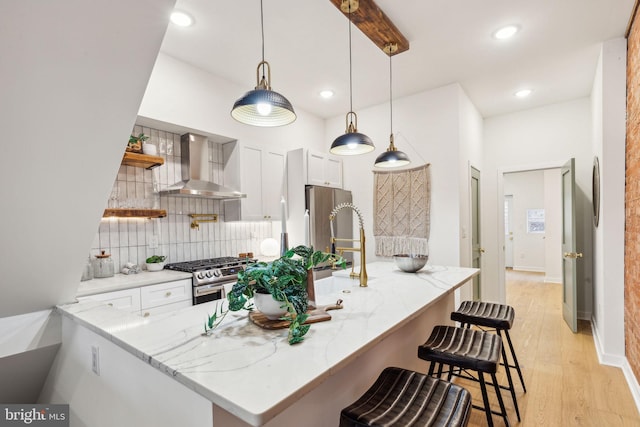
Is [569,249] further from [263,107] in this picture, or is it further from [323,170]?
[263,107]

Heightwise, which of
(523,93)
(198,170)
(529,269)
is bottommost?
(529,269)

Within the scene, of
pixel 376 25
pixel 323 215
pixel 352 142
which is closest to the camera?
pixel 352 142

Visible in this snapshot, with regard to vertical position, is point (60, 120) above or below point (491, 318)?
above

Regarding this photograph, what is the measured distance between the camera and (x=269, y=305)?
1.21 m

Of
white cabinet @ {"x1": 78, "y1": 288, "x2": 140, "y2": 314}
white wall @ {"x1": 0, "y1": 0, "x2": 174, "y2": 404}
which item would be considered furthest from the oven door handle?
white wall @ {"x1": 0, "y1": 0, "x2": 174, "y2": 404}

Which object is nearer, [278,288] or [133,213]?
[278,288]

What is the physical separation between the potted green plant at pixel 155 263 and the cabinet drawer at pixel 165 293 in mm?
449

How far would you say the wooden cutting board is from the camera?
1218 millimetres

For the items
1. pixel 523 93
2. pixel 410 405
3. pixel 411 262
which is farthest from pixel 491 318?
pixel 523 93

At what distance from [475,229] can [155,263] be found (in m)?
4.03

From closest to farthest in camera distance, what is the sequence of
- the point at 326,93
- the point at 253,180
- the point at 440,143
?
1. the point at 253,180
2. the point at 440,143
3. the point at 326,93

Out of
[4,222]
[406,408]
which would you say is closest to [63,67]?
[4,222]

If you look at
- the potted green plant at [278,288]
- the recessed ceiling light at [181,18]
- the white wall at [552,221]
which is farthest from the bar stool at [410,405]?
the white wall at [552,221]

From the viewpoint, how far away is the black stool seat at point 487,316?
211 cm
